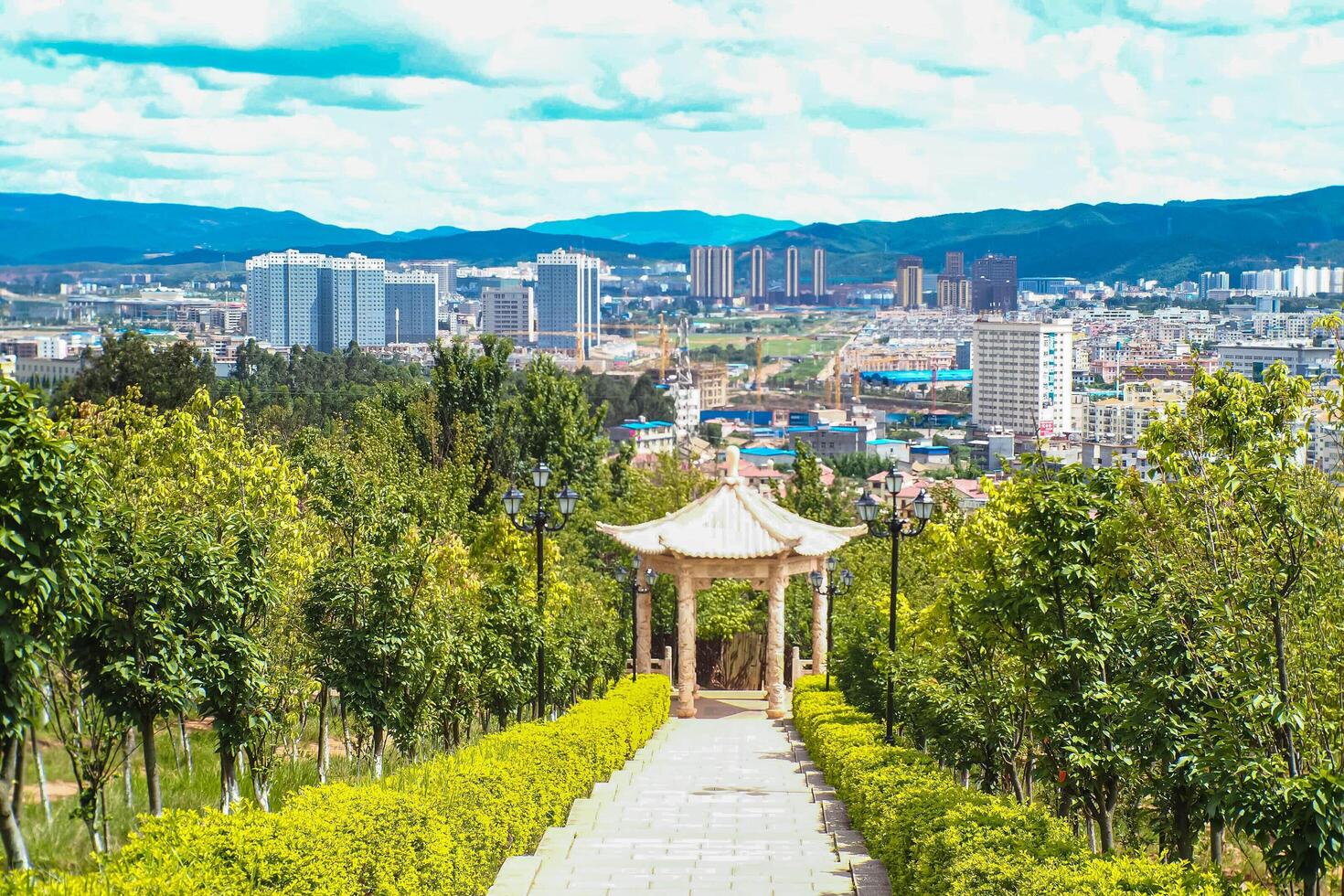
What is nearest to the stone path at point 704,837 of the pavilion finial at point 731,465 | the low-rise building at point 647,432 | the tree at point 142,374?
the pavilion finial at point 731,465

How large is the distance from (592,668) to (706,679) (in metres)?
8.25

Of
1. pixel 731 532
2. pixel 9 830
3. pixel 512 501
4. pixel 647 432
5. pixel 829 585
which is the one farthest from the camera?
pixel 647 432

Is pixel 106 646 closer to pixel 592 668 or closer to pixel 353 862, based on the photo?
pixel 353 862

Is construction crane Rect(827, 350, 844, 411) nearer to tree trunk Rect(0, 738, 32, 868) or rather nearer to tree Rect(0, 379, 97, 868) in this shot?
tree trunk Rect(0, 738, 32, 868)

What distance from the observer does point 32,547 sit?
7.11 m

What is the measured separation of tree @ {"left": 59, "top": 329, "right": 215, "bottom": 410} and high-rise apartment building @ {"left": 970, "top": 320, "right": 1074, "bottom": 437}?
134121 millimetres

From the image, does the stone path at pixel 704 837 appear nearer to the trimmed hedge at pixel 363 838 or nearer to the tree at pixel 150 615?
the trimmed hedge at pixel 363 838

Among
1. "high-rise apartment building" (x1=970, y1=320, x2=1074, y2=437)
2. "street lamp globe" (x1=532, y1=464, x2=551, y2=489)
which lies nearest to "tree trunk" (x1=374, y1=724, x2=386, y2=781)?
"street lamp globe" (x1=532, y1=464, x2=551, y2=489)

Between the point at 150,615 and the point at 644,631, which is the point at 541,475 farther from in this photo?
the point at 644,631

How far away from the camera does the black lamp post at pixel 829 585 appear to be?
21250 millimetres

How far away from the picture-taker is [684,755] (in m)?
17.0

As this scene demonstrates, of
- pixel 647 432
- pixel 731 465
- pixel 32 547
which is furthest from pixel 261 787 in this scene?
pixel 647 432

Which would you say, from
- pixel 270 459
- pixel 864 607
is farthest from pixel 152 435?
pixel 864 607

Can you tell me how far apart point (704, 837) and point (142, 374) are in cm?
3077
